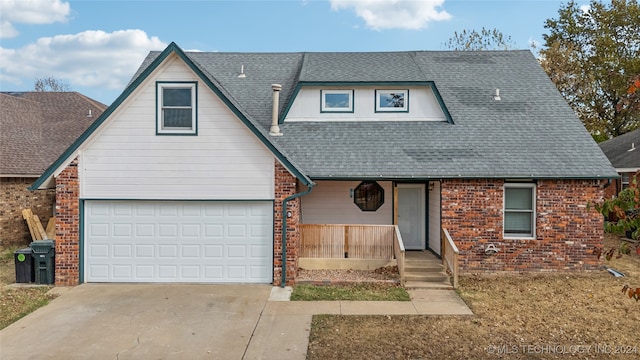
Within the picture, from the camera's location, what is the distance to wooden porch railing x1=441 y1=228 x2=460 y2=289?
1019cm

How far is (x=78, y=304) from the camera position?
8922 mm

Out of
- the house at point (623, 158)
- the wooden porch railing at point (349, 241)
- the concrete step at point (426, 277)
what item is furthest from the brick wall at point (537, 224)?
the house at point (623, 158)

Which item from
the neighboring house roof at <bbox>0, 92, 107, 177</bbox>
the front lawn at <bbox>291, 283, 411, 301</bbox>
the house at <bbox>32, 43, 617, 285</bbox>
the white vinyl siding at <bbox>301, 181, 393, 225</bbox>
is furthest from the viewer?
the neighboring house roof at <bbox>0, 92, 107, 177</bbox>

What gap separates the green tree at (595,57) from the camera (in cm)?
2817

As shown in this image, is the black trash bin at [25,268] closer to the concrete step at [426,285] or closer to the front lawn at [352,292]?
the front lawn at [352,292]

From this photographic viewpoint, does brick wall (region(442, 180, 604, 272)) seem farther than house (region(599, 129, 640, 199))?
No

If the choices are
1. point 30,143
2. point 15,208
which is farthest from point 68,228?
point 30,143

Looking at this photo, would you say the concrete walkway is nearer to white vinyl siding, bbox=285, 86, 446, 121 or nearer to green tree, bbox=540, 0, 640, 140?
white vinyl siding, bbox=285, 86, 446, 121

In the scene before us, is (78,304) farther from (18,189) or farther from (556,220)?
(556,220)

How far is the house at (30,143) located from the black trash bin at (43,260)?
19.6 ft

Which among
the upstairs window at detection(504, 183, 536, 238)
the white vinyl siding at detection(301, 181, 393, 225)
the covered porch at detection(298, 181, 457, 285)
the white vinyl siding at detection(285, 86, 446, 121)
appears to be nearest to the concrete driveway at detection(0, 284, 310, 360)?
the covered porch at detection(298, 181, 457, 285)

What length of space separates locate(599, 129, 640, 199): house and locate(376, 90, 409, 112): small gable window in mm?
10665

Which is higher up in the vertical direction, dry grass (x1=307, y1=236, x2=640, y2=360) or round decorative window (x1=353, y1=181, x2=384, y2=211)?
round decorative window (x1=353, y1=181, x2=384, y2=211)

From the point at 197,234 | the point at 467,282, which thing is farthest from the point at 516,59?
the point at 197,234
